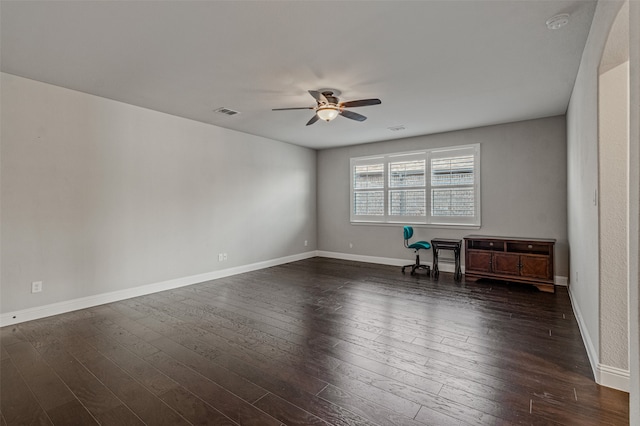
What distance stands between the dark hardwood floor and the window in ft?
7.10

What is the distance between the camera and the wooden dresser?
4746mm

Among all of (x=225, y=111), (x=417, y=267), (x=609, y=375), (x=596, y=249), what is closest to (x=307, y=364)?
(x=609, y=375)

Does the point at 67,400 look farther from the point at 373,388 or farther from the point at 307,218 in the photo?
the point at 307,218

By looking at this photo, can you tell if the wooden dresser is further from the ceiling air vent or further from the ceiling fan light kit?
the ceiling air vent

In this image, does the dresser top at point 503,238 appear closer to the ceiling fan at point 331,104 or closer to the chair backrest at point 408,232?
the chair backrest at point 408,232

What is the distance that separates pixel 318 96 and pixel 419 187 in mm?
3698

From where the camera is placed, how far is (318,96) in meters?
3.59

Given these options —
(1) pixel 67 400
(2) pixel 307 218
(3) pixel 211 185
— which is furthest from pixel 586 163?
(2) pixel 307 218

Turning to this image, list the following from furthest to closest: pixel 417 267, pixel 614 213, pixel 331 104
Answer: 1. pixel 417 267
2. pixel 331 104
3. pixel 614 213

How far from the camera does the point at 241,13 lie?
2.40 metres

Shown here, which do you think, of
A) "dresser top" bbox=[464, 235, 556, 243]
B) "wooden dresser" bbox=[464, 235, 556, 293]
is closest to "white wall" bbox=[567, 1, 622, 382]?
"wooden dresser" bbox=[464, 235, 556, 293]

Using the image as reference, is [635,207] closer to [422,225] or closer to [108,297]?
[108,297]

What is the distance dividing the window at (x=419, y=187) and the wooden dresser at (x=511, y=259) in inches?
24.5

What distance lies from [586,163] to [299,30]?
9.20 ft
